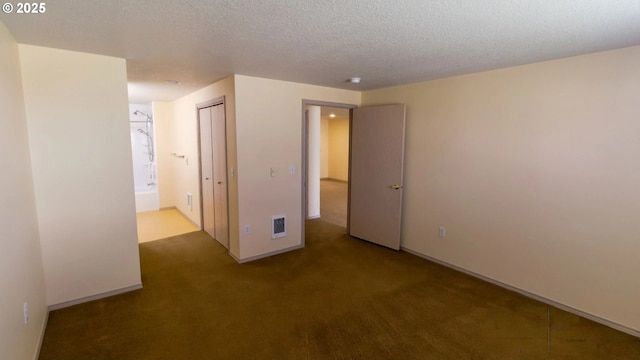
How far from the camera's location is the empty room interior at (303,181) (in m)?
2.00

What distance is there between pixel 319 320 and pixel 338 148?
29.9 ft

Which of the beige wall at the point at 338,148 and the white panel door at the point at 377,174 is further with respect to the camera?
the beige wall at the point at 338,148

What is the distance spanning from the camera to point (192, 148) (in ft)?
17.2

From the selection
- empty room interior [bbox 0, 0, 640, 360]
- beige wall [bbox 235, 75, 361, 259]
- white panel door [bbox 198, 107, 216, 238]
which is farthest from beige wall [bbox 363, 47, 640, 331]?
white panel door [bbox 198, 107, 216, 238]

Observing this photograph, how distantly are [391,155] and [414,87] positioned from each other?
0.91 m

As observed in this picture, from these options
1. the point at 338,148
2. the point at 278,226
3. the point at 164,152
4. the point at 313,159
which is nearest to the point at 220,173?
the point at 278,226

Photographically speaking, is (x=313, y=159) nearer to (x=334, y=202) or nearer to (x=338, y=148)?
(x=334, y=202)

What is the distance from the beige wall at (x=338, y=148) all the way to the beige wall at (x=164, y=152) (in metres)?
6.08

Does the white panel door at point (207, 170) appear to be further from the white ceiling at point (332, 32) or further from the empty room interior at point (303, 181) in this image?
the white ceiling at point (332, 32)

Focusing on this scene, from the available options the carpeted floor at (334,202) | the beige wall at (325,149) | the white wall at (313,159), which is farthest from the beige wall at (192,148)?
the beige wall at (325,149)

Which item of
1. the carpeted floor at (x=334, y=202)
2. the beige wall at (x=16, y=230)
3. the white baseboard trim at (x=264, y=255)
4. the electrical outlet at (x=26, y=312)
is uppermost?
the beige wall at (x=16, y=230)

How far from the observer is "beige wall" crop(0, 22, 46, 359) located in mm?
1700

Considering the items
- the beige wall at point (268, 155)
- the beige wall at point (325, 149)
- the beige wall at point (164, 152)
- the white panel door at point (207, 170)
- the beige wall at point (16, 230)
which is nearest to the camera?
the beige wall at point (16, 230)

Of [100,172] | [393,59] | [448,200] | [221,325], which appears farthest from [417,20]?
[100,172]
